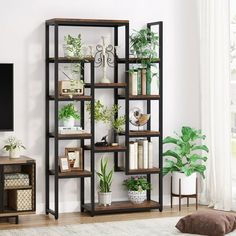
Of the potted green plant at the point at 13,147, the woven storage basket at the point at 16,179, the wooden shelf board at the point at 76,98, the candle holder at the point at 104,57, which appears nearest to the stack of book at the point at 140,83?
the candle holder at the point at 104,57

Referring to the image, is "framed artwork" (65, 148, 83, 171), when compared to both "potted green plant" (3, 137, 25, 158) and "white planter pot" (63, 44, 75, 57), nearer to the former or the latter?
"potted green plant" (3, 137, 25, 158)

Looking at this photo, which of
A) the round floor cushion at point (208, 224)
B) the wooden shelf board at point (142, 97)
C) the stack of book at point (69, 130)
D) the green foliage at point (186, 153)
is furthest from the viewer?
the green foliage at point (186, 153)

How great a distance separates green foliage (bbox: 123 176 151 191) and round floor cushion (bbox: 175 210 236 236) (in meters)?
1.16

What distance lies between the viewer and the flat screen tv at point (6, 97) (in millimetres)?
6902

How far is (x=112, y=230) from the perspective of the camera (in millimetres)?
6441

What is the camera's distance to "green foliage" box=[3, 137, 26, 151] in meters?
6.89

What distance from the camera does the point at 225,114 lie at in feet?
24.6

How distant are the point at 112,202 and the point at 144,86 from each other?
1.29m

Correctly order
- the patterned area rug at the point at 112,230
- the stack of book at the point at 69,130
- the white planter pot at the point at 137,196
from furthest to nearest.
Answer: the white planter pot at the point at 137,196 → the stack of book at the point at 69,130 → the patterned area rug at the point at 112,230

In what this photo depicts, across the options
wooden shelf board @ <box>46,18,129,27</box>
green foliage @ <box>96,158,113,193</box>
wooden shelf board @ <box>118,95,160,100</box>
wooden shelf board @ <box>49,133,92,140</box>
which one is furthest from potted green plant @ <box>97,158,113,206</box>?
wooden shelf board @ <box>46,18,129,27</box>

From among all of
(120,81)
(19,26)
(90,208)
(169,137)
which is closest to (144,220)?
(90,208)

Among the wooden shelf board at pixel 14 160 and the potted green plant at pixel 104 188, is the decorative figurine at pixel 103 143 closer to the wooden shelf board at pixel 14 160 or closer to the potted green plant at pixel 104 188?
the potted green plant at pixel 104 188

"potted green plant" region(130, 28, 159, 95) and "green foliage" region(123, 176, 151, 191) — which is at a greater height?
"potted green plant" region(130, 28, 159, 95)

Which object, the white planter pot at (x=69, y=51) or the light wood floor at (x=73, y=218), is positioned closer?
the light wood floor at (x=73, y=218)
